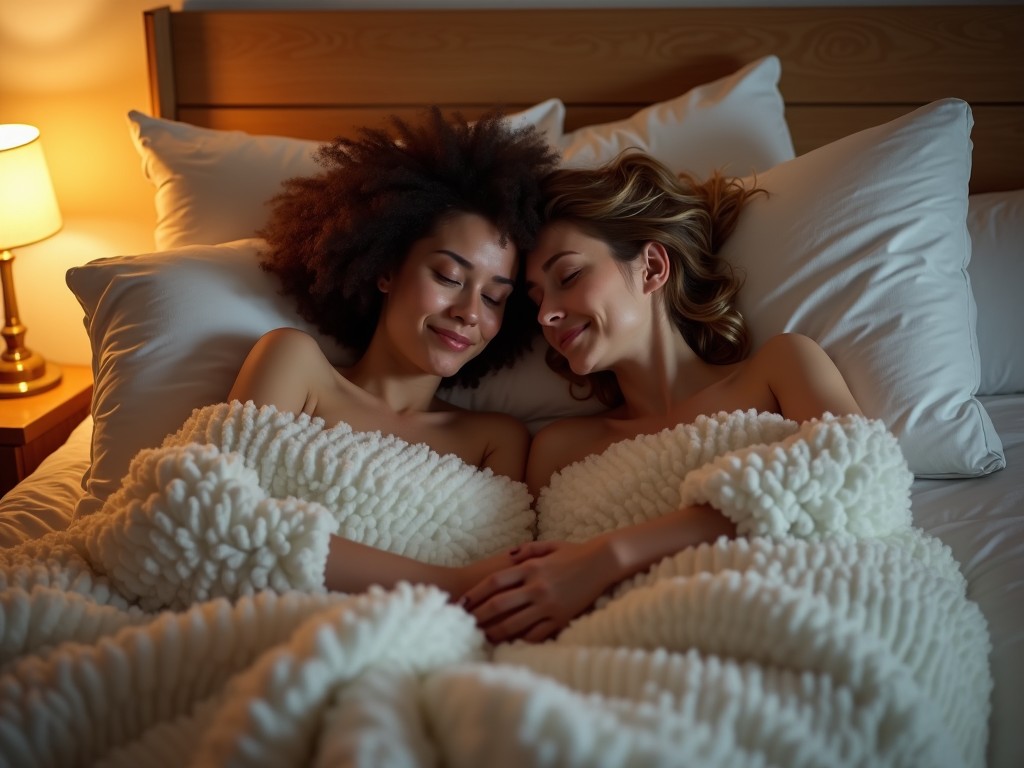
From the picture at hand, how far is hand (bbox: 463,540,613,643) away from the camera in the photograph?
1.18 meters

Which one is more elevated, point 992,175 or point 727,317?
point 992,175

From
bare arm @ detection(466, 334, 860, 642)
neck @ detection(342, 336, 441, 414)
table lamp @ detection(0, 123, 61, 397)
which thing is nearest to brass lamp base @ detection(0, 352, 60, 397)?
table lamp @ detection(0, 123, 61, 397)

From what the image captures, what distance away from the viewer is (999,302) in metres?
1.86

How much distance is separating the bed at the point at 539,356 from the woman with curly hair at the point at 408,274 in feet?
0.37

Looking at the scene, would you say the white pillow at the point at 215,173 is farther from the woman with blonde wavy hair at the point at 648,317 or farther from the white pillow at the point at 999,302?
the white pillow at the point at 999,302

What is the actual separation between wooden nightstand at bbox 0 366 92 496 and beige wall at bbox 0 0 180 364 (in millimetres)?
384

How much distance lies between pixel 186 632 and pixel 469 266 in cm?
81

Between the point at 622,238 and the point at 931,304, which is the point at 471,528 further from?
the point at 931,304

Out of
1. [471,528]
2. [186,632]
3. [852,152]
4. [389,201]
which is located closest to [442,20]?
[389,201]

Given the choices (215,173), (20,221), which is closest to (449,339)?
(215,173)

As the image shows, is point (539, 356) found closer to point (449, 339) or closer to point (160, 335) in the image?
point (449, 339)

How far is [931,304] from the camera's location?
5.17 feet

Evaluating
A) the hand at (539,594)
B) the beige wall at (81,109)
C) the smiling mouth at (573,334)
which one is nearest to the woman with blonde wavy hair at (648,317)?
the smiling mouth at (573,334)

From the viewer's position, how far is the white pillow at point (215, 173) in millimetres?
1885
